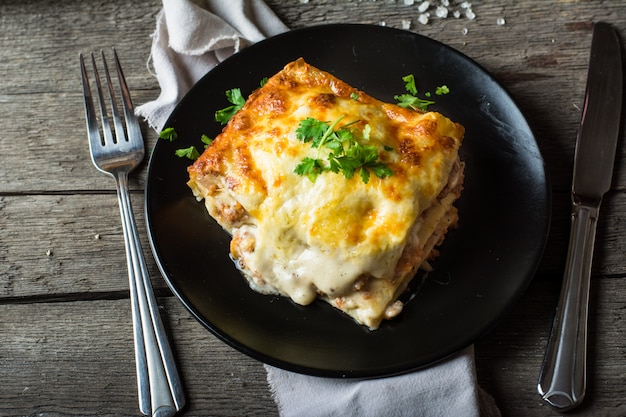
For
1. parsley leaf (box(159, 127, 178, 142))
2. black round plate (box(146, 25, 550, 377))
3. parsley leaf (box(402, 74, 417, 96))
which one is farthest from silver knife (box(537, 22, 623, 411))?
parsley leaf (box(159, 127, 178, 142))

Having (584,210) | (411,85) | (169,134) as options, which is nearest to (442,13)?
(411,85)

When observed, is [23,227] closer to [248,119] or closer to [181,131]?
[181,131]

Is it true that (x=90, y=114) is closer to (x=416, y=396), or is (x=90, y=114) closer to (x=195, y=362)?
(x=195, y=362)

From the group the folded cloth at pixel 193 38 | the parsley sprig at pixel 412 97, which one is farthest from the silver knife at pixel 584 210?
the folded cloth at pixel 193 38

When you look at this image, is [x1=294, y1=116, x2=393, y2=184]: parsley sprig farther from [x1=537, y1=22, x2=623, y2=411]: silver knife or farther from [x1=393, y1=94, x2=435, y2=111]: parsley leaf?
[x1=537, y1=22, x2=623, y2=411]: silver knife

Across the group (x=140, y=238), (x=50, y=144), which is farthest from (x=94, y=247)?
(x=50, y=144)
